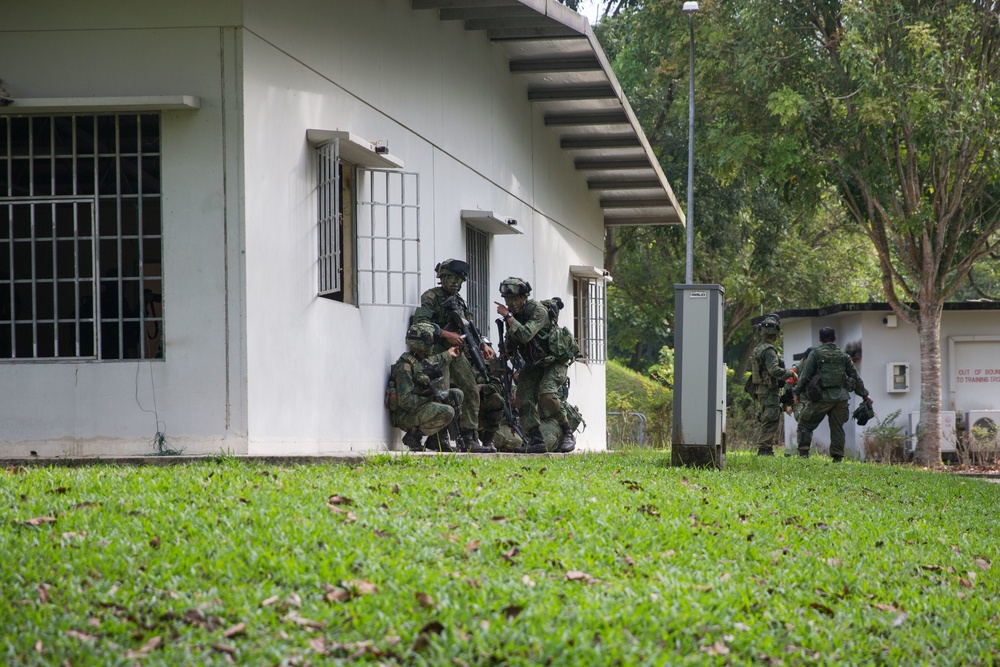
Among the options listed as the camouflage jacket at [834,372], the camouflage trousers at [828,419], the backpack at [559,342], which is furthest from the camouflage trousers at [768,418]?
the backpack at [559,342]

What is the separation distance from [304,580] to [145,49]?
18.5 ft

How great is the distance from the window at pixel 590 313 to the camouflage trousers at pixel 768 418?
3755mm

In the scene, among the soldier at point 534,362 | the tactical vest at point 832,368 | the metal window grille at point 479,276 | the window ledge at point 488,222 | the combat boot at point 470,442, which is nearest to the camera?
the combat boot at point 470,442

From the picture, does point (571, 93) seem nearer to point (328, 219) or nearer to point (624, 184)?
point (624, 184)

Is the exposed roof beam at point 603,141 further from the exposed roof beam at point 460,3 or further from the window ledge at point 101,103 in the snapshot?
Answer: the window ledge at point 101,103

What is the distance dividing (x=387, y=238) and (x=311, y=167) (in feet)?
3.35

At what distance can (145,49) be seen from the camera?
971 cm

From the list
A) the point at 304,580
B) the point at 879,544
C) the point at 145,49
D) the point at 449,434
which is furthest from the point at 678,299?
the point at 304,580

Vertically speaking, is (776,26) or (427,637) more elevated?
(776,26)

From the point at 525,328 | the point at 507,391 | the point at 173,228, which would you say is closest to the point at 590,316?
the point at 507,391

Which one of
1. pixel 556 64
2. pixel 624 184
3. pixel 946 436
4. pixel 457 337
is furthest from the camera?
pixel 946 436

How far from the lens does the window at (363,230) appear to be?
35.8ft

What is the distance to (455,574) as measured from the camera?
5.77 metres

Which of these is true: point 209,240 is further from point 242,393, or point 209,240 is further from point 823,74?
point 823,74
